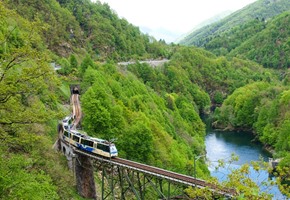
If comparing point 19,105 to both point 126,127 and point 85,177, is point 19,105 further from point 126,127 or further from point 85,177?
point 126,127

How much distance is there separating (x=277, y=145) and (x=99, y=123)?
2247 inches

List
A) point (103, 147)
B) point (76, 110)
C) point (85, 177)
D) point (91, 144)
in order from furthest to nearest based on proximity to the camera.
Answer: point (76, 110) < point (85, 177) < point (91, 144) < point (103, 147)

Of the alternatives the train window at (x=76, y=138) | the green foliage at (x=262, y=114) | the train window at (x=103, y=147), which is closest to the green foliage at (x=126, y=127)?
the train window at (x=76, y=138)

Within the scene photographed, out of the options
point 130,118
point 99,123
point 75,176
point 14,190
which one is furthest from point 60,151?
point 14,190

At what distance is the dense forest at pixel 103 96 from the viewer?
2378 centimetres

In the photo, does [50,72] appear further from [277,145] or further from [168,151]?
[277,145]

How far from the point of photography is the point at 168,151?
198 ft

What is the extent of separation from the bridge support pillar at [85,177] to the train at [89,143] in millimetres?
1499

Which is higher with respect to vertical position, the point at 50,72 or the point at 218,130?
the point at 50,72

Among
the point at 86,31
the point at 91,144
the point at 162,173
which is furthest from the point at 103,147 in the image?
the point at 86,31

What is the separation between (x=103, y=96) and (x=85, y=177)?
15.6m

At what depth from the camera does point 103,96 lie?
55750 mm

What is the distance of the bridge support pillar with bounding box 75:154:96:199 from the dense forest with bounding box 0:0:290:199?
3.31ft

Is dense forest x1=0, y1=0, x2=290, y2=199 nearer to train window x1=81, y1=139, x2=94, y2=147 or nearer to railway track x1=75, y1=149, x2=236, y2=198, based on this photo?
train window x1=81, y1=139, x2=94, y2=147
